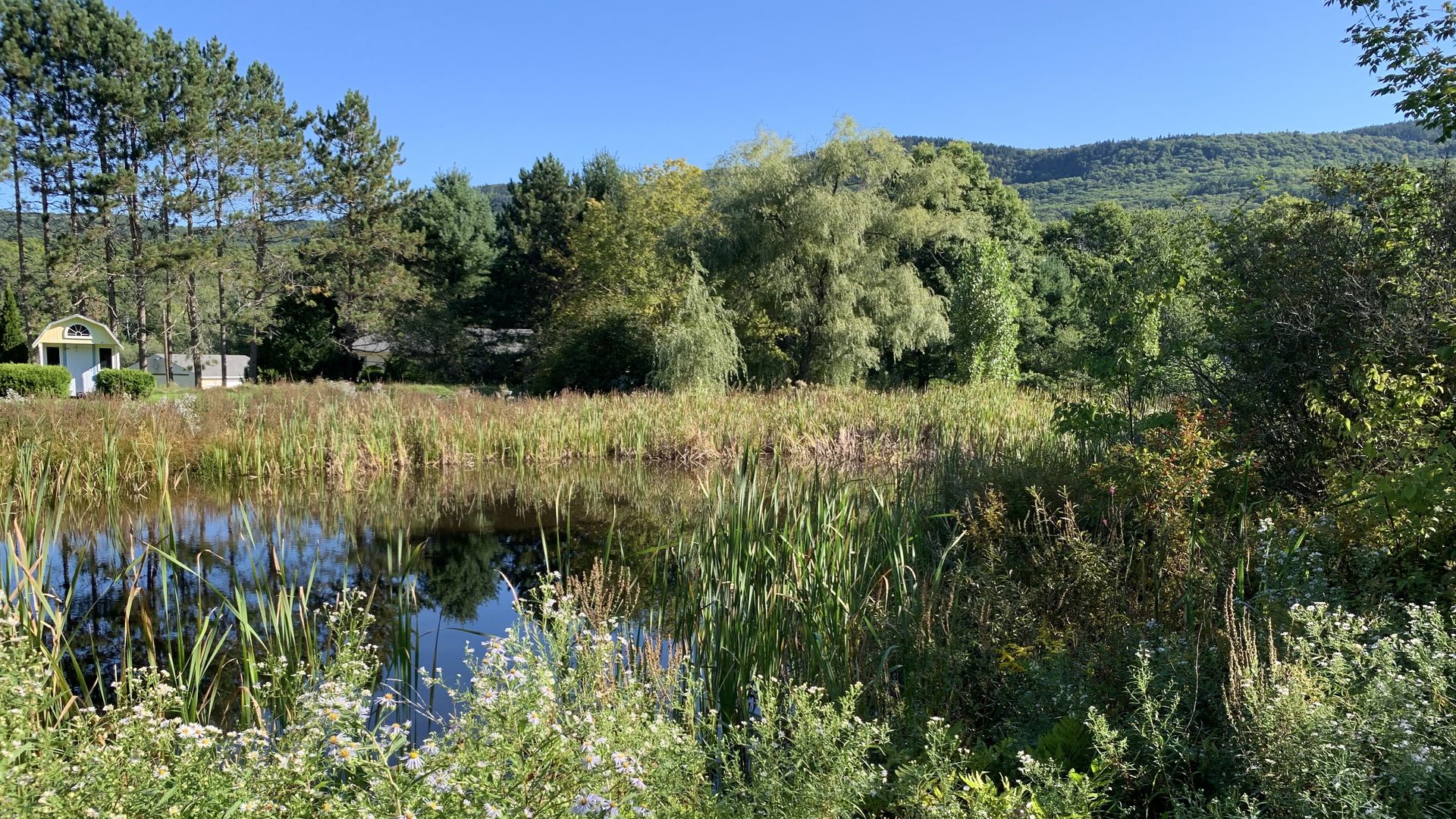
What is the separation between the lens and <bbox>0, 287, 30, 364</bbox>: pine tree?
26.3 metres

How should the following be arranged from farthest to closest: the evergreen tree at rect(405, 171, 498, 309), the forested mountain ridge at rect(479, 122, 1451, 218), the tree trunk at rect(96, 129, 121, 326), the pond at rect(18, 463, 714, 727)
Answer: the forested mountain ridge at rect(479, 122, 1451, 218)
the evergreen tree at rect(405, 171, 498, 309)
the tree trunk at rect(96, 129, 121, 326)
the pond at rect(18, 463, 714, 727)

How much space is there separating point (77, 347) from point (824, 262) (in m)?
23.6

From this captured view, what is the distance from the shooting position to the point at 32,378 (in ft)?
67.6

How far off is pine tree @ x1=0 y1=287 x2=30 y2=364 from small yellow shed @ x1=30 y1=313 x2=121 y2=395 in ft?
1.86

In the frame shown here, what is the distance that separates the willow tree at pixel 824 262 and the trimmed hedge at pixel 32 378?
15.1 meters

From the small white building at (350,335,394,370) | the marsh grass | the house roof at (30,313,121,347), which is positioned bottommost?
Result: the marsh grass

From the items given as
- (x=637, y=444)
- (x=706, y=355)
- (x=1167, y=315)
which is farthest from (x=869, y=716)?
(x=706, y=355)

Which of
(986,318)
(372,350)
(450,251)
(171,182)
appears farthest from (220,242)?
(986,318)

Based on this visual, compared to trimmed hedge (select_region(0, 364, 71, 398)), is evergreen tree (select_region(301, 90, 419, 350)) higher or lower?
higher

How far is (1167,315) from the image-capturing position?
6598 mm

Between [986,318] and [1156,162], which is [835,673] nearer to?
[986,318]

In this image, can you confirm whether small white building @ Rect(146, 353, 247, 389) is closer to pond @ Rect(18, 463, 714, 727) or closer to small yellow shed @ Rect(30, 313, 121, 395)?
small yellow shed @ Rect(30, 313, 121, 395)

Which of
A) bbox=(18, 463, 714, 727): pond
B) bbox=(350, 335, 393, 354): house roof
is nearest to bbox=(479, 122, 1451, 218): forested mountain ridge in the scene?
bbox=(350, 335, 393, 354): house roof

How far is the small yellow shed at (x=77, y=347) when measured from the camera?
27.3 meters
